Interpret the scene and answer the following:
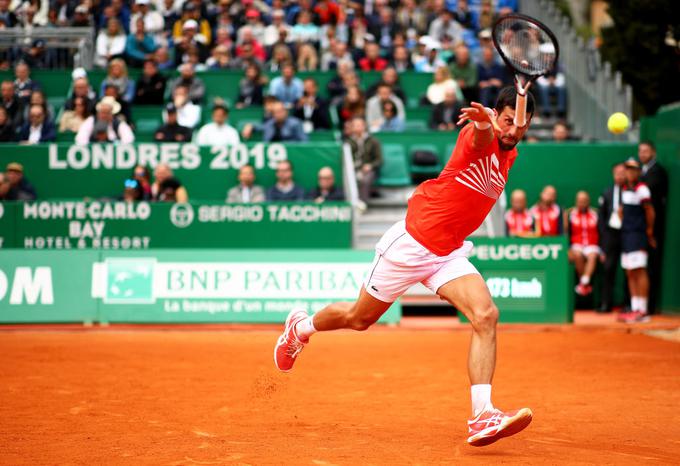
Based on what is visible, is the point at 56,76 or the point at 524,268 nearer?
the point at 524,268

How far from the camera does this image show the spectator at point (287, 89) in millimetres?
17781

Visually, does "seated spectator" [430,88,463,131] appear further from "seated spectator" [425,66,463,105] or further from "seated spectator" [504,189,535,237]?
"seated spectator" [504,189,535,237]

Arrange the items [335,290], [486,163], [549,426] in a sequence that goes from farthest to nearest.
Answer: [335,290] → [549,426] → [486,163]

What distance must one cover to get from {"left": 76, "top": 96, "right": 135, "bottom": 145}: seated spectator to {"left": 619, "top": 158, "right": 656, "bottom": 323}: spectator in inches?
303

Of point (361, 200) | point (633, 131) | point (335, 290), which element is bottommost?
point (335, 290)

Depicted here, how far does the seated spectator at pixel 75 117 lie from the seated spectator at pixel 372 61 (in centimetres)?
535

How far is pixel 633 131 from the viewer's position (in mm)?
17906

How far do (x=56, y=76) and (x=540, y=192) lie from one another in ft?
29.0

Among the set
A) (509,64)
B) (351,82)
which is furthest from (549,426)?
(351,82)

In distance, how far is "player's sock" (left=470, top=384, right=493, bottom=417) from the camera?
585 centimetres

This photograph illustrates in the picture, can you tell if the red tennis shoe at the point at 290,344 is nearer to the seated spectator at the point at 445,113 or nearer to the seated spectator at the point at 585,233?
the seated spectator at the point at 585,233

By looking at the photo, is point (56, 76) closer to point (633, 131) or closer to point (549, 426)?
point (633, 131)

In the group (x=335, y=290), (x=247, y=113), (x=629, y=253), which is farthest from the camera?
(x=247, y=113)

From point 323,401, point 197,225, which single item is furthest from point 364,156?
point 323,401
